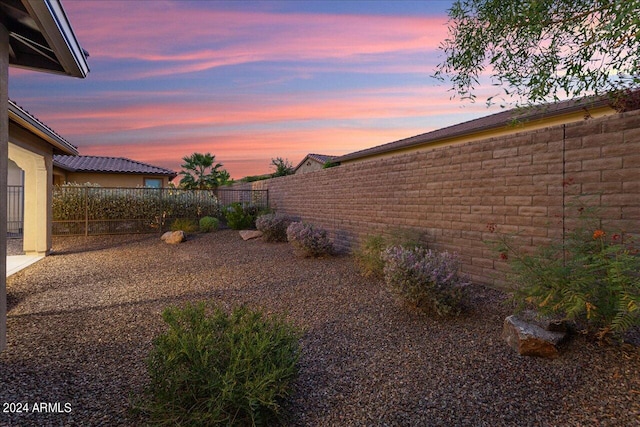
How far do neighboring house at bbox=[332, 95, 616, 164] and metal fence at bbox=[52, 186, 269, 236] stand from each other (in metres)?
8.66

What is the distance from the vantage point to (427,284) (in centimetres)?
476

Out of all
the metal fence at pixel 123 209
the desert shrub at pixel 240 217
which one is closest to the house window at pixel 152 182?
the metal fence at pixel 123 209

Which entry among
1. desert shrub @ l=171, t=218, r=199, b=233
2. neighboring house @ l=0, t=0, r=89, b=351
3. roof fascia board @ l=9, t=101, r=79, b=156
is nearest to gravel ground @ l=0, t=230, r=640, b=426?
neighboring house @ l=0, t=0, r=89, b=351

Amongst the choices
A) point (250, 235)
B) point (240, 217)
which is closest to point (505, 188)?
point (250, 235)

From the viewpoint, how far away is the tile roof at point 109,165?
2109cm

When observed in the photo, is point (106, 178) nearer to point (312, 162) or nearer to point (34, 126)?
point (312, 162)

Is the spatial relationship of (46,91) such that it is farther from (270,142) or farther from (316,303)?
(316,303)

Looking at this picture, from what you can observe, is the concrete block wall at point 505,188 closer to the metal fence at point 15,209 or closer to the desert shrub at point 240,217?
the desert shrub at point 240,217

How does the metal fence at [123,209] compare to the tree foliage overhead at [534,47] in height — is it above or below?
below

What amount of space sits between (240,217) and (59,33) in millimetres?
12222

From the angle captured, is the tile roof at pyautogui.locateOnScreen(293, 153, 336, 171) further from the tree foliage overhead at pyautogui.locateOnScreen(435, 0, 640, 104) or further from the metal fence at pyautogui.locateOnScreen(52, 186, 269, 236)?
the tree foliage overhead at pyautogui.locateOnScreen(435, 0, 640, 104)

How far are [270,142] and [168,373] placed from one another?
1389 cm

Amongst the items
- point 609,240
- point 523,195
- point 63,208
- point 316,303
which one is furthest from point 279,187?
point 609,240

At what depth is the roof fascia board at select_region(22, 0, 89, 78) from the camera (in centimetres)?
311
